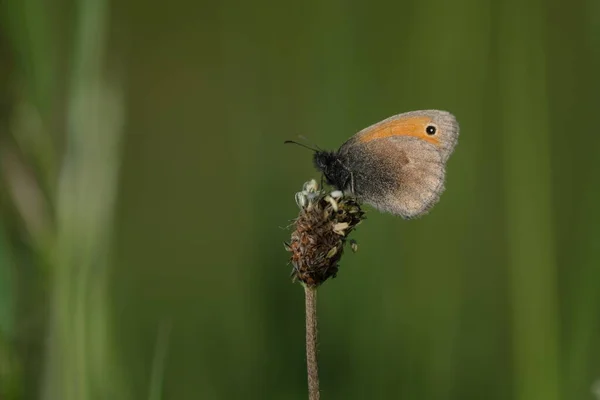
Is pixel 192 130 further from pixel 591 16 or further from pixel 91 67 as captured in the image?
pixel 91 67

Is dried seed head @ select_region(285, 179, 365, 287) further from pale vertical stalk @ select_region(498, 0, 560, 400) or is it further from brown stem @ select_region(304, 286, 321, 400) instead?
pale vertical stalk @ select_region(498, 0, 560, 400)

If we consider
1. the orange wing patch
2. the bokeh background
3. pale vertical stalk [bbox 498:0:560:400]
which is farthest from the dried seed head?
pale vertical stalk [bbox 498:0:560:400]

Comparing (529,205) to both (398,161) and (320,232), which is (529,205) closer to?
(398,161)

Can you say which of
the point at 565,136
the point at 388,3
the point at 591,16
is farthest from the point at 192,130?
the point at 591,16

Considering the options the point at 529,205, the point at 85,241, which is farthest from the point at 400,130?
the point at 85,241

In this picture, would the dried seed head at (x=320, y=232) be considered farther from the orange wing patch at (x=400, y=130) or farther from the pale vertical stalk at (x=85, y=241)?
the orange wing patch at (x=400, y=130)

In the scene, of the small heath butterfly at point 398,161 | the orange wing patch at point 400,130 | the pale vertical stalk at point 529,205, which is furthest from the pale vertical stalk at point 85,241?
the pale vertical stalk at point 529,205
